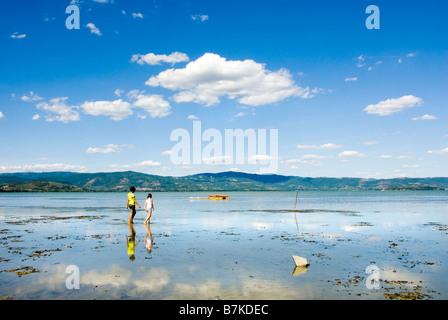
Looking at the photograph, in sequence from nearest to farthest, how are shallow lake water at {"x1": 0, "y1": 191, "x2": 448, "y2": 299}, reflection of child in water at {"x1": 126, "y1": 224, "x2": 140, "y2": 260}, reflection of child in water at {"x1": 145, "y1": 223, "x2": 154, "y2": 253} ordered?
shallow lake water at {"x1": 0, "y1": 191, "x2": 448, "y2": 299} → reflection of child in water at {"x1": 126, "y1": 224, "x2": 140, "y2": 260} → reflection of child in water at {"x1": 145, "y1": 223, "x2": 154, "y2": 253}

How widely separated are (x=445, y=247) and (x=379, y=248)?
4487mm

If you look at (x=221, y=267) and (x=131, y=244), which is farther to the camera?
(x=131, y=244)

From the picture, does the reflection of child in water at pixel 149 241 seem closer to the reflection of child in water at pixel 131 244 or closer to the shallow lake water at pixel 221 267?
the shallow lake water at pixel 221 267

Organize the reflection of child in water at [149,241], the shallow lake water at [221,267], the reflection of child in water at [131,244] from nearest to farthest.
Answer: the shallow lake water at [221,267]
the reflection of child in water at [131,244]
the reflection of child in water at [149,241]

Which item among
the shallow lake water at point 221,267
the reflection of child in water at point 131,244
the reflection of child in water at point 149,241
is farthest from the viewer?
the reflection of child in water at point 149,241

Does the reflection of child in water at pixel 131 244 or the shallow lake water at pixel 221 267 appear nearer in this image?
the shallow lake water at pixel 221 267

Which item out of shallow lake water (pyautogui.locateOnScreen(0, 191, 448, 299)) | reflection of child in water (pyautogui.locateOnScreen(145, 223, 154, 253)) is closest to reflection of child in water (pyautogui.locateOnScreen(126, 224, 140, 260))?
shallow lake water (pyautogui.locateOnScreen(0, 191, 448, 299))

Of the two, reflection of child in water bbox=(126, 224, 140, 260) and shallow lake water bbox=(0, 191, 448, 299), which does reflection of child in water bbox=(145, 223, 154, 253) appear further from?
reflection of child in water bbox=(126, 224, 140, 260)

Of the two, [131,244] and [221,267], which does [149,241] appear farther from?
[221,267]

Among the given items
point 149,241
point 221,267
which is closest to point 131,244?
point 149,241

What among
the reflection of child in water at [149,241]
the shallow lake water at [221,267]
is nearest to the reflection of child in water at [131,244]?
the shallow lake water at [221,267]
